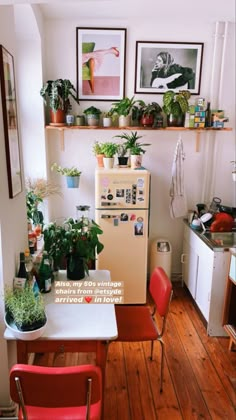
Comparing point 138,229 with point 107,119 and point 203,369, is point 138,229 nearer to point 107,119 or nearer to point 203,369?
point 107,119

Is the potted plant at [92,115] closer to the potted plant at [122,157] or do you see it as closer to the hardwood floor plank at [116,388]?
the potted plant at [122,157]

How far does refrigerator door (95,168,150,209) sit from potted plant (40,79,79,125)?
2.32 feet

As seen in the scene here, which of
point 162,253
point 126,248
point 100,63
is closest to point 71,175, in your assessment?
point 126,248

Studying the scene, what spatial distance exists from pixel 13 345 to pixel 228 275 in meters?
1.70

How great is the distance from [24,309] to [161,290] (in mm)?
926

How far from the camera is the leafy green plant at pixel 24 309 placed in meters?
1.62

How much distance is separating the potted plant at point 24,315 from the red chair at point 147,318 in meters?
0.63

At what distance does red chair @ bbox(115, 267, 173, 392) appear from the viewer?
6.86 ft

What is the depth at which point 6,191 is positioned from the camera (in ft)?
5.85

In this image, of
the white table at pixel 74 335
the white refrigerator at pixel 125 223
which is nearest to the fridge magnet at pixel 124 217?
the white refrigerator at pixel 125 223

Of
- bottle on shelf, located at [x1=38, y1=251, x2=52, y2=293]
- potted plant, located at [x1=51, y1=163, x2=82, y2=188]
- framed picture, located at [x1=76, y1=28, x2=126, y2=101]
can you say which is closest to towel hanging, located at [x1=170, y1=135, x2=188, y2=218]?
framed picture, located at [x1=76, y1=28, x2=126, y2=101]

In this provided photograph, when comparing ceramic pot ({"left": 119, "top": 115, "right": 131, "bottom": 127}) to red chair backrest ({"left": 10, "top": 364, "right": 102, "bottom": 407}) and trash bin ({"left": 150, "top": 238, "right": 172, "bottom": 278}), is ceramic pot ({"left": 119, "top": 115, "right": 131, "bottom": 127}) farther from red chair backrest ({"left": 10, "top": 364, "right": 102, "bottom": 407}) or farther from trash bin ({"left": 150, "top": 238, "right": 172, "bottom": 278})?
red chair backrest ({"left": 10, "top": 364, "right": 102, "bottom": 407})

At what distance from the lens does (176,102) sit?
323 cm

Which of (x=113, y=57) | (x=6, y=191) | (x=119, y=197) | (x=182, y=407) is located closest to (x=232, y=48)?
(x=113, y=57)
